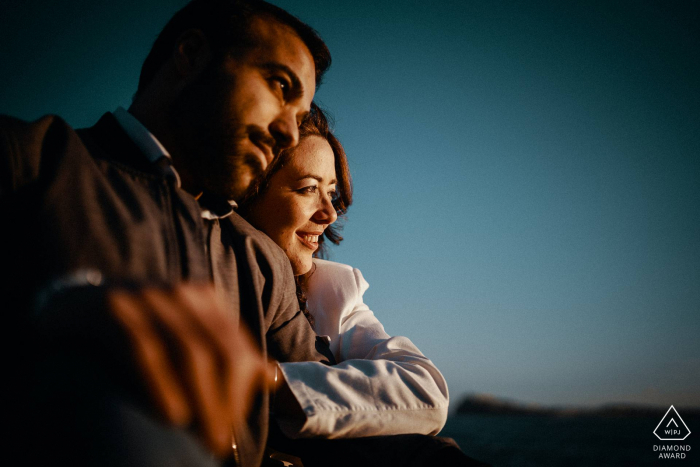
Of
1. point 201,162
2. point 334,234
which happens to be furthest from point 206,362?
point 334,234

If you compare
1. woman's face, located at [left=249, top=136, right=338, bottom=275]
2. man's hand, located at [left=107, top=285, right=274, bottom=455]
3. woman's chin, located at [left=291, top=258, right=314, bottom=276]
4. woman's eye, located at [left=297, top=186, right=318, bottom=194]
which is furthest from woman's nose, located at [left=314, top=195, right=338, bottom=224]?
man's hand, located at [left=107, top=285, right=274, bottom=455]

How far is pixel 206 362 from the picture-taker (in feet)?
3.58

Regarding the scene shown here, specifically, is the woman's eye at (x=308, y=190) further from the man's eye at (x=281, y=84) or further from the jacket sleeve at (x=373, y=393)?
the jacket sleeve at (x=373, y=393)

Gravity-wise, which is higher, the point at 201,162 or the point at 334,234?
the point at 201,162

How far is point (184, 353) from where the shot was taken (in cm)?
105

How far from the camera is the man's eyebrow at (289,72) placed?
74.9 inches

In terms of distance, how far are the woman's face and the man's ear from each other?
1.08 meters

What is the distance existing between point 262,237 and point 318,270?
3.54ft

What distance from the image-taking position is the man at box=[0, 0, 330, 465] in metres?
0.94

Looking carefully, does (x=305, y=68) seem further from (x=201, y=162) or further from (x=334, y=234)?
(x=334, y=234)

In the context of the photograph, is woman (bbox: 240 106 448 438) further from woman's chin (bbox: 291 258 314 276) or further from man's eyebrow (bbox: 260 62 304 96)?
man's eyebrow (bbox: 260 62 304 96)

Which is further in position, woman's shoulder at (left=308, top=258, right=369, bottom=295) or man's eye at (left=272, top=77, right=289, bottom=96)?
woman's shoulder at (left=308, top=258, right=369, bottom=295)

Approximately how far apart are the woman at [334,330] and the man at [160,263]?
0.27 metres

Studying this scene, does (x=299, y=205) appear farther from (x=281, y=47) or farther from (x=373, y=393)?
(x=373, y=393)
